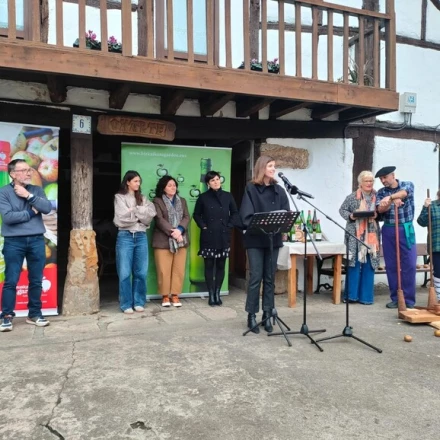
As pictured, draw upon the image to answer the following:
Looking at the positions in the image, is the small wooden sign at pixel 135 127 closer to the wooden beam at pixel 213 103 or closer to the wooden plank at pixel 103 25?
the wooden beam at pixel 213 103

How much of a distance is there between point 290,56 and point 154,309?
163 inches

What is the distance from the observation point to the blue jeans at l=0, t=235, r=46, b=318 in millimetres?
4441

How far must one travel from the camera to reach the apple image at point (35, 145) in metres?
4.90

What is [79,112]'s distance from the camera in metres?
5.27

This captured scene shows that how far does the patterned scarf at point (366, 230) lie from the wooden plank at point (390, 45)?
151 centimetres

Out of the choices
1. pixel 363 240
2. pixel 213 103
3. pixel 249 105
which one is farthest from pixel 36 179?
pixel 363 240

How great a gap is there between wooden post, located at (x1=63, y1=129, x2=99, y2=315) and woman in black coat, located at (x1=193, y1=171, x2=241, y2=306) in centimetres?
137

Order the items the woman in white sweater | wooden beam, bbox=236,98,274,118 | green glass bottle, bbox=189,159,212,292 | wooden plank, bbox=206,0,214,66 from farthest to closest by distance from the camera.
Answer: green glass bottle, bbox=189,159,212,292 → wooden beam, bbox=236,98,274,118 → the woman in white sweater → wooden plank, bbox=206,0,214,66

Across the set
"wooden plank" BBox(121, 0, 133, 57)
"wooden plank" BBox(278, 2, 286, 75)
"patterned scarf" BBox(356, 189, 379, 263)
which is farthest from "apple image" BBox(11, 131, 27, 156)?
"patterned scarf" BBox(356, 189, 379, 263)

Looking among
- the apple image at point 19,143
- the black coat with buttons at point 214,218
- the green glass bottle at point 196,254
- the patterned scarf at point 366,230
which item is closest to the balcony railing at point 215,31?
the apple image at point 19,143

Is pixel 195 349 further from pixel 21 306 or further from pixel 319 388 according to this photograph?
pixel 21 306

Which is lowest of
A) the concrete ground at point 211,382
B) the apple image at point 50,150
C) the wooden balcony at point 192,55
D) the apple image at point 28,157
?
the concrete ground at point 211,382

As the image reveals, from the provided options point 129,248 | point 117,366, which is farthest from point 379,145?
point 117,366

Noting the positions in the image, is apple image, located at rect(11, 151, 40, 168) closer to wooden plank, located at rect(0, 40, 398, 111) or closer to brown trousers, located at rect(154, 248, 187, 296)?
wooden plank, located at rect(0, 40, 398, 111)
